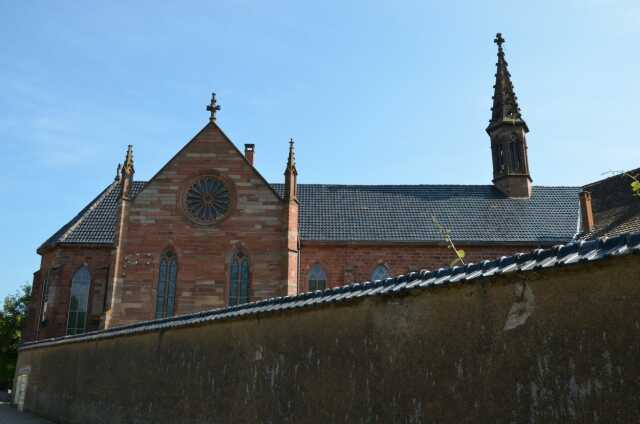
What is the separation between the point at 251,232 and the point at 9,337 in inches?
1126

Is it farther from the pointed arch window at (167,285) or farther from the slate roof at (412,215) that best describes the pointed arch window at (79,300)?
the pointed arch window at (167,285)

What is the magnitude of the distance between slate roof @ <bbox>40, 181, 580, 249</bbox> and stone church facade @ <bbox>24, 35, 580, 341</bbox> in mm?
91

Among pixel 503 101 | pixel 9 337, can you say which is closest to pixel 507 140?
pixel 503 101

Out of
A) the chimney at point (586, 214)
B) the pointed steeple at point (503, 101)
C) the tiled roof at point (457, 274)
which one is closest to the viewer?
the tiled roof at point (457, 274)

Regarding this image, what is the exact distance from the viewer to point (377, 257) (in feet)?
85.4

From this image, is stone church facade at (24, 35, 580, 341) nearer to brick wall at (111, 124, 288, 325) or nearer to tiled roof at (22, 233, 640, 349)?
brick wall at (111, 124, 288, 325)

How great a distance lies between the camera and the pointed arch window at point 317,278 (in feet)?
84.6

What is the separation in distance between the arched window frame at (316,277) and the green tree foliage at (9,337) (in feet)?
80.3

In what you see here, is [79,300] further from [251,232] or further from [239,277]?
[251,232]

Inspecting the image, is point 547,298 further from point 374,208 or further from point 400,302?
point 374,208

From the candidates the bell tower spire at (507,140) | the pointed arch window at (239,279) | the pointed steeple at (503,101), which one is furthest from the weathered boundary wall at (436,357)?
the pointed steeple at (503,101)

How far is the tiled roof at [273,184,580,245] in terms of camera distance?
26.4 m

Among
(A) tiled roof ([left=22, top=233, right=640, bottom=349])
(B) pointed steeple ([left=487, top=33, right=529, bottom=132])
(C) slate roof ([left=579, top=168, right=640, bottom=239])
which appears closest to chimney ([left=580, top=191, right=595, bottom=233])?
(C) slate roof ([left=579, top=168, right=640, bottom=239])

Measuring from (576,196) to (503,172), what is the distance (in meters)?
4.09
